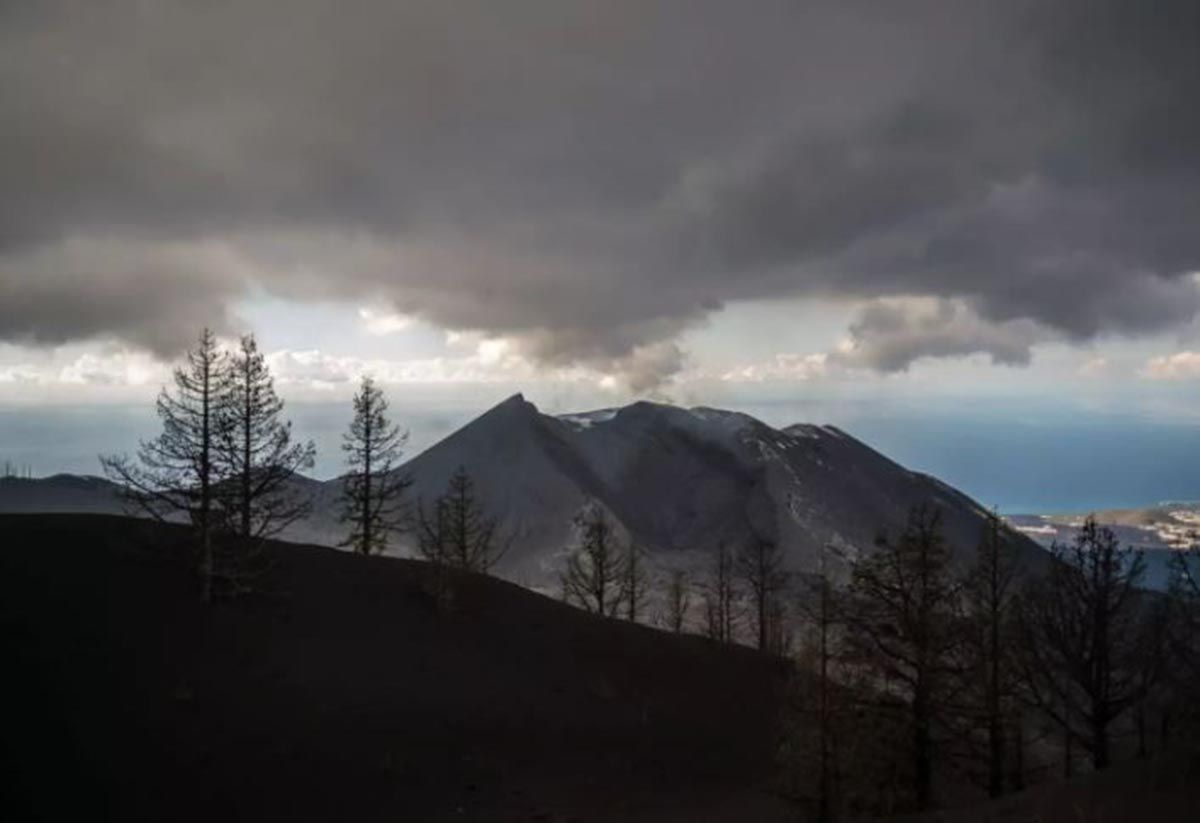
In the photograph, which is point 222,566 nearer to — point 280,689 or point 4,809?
point 280,689

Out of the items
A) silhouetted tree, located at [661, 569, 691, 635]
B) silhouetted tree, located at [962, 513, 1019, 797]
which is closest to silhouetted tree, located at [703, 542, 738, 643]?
silhouetted tree, located at [661, 569, 691, 635]

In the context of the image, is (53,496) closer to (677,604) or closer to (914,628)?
(677,604)

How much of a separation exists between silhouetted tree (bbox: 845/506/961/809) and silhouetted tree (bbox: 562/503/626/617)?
85.4 ft

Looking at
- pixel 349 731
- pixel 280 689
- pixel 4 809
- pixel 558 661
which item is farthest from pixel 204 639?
pixel 558 661

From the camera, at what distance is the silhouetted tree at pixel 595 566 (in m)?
54.0

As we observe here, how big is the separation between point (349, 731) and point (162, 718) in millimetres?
5256

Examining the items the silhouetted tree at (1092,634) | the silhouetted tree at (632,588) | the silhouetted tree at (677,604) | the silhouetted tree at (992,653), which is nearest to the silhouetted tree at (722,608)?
the silhouetted tree at (677,604)

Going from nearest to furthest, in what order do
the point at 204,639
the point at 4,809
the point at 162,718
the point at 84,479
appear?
1. the point at 4,809
2. the point at 162,718
3. the point at 204,639
4. the point at 84,479

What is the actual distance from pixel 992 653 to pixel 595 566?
31.3 m

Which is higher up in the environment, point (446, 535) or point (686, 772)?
point (446, 535)

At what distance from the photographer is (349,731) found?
2567 centimetres

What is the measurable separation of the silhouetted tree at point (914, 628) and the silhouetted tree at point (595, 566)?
26.0 metres

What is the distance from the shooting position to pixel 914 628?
75.8ft

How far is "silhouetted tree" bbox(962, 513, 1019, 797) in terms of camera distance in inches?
945
